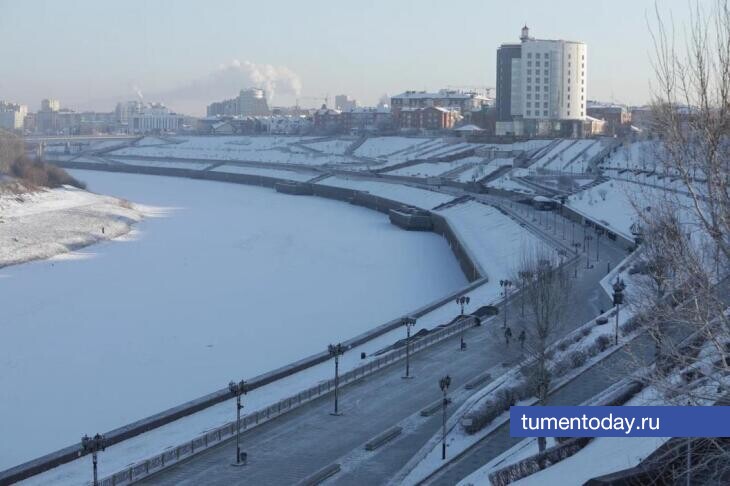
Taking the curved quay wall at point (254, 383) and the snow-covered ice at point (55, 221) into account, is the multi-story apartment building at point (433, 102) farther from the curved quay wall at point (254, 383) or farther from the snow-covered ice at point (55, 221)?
the snow-covered ice at point (55, 221)

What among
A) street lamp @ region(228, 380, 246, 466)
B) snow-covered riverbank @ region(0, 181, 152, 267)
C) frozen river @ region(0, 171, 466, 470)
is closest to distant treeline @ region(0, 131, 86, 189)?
snow-covered riverbank @ region(0, 181, 152, 267)

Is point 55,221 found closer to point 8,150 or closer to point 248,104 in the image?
point 8,150

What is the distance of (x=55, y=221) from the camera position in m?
25.1

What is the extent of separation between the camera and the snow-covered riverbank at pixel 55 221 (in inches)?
832

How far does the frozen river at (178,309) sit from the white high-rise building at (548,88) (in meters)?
20.6

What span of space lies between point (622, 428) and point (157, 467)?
452 centimetres

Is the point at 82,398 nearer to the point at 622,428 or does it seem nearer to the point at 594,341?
the point at 594,341

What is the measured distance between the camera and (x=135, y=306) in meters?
14.4

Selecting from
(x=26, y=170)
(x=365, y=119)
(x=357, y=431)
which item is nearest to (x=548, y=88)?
(x=365, y=119)

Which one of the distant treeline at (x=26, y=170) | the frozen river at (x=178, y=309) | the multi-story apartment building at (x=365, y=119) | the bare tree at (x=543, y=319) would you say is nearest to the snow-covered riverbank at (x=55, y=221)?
the frozen river at (x=178, y=309)

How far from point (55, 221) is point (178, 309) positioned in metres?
12.3

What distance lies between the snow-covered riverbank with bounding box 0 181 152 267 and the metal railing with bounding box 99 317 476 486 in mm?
11725

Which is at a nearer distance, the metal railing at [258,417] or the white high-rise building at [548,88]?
the metal railing at [258,417]

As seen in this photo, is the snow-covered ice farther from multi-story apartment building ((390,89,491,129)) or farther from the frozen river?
multi-story apartment building ((390,89,491,129))
